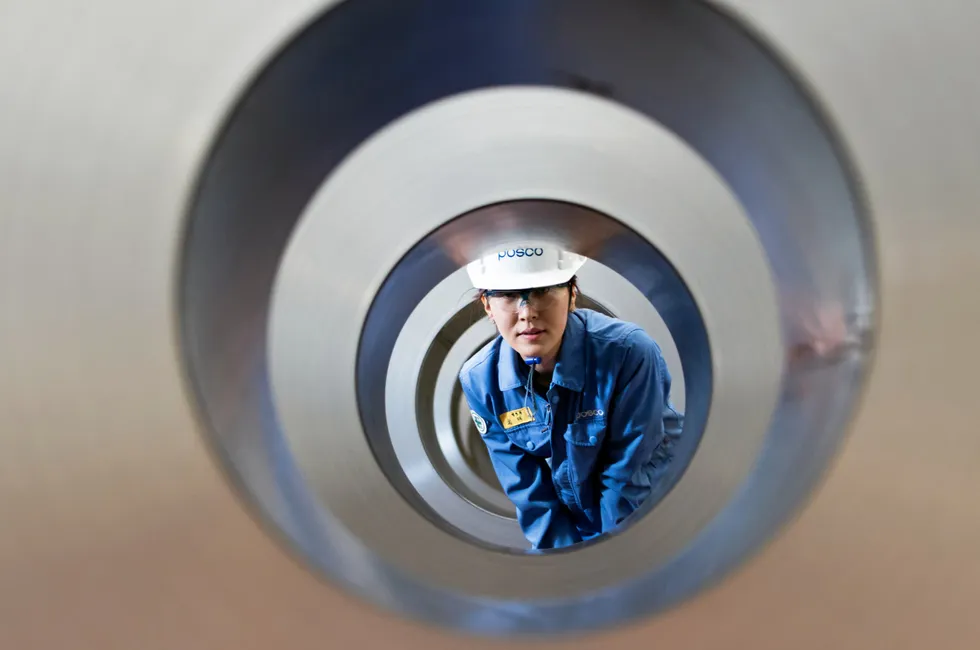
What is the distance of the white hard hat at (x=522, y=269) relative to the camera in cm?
141

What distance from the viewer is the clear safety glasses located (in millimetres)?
1446

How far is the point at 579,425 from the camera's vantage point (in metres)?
1.59

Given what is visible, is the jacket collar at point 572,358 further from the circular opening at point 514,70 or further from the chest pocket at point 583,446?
the circular opening at point 514,70

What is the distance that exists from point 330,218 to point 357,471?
224 mm

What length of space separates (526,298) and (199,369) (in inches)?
46.5

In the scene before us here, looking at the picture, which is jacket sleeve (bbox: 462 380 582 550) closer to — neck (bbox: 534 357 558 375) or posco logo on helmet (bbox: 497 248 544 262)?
neck (bbox: 534 357 558 375)

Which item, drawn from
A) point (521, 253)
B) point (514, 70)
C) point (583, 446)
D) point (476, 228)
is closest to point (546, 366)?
point (583, 446)

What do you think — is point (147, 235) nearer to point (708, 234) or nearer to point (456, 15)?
point (456, 15)

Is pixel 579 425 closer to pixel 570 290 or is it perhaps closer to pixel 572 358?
pixel 572 358

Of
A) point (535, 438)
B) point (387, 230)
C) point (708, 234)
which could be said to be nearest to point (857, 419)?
point (708, 234)

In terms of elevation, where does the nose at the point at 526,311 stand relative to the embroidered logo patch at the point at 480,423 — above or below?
above

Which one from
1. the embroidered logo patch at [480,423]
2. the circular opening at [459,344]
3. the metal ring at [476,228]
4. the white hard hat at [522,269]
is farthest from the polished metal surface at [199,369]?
the embroidered logo patch at [480,423]

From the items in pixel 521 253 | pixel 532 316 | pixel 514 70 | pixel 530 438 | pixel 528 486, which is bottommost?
pixel 528 486

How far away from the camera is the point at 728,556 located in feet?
0.95
